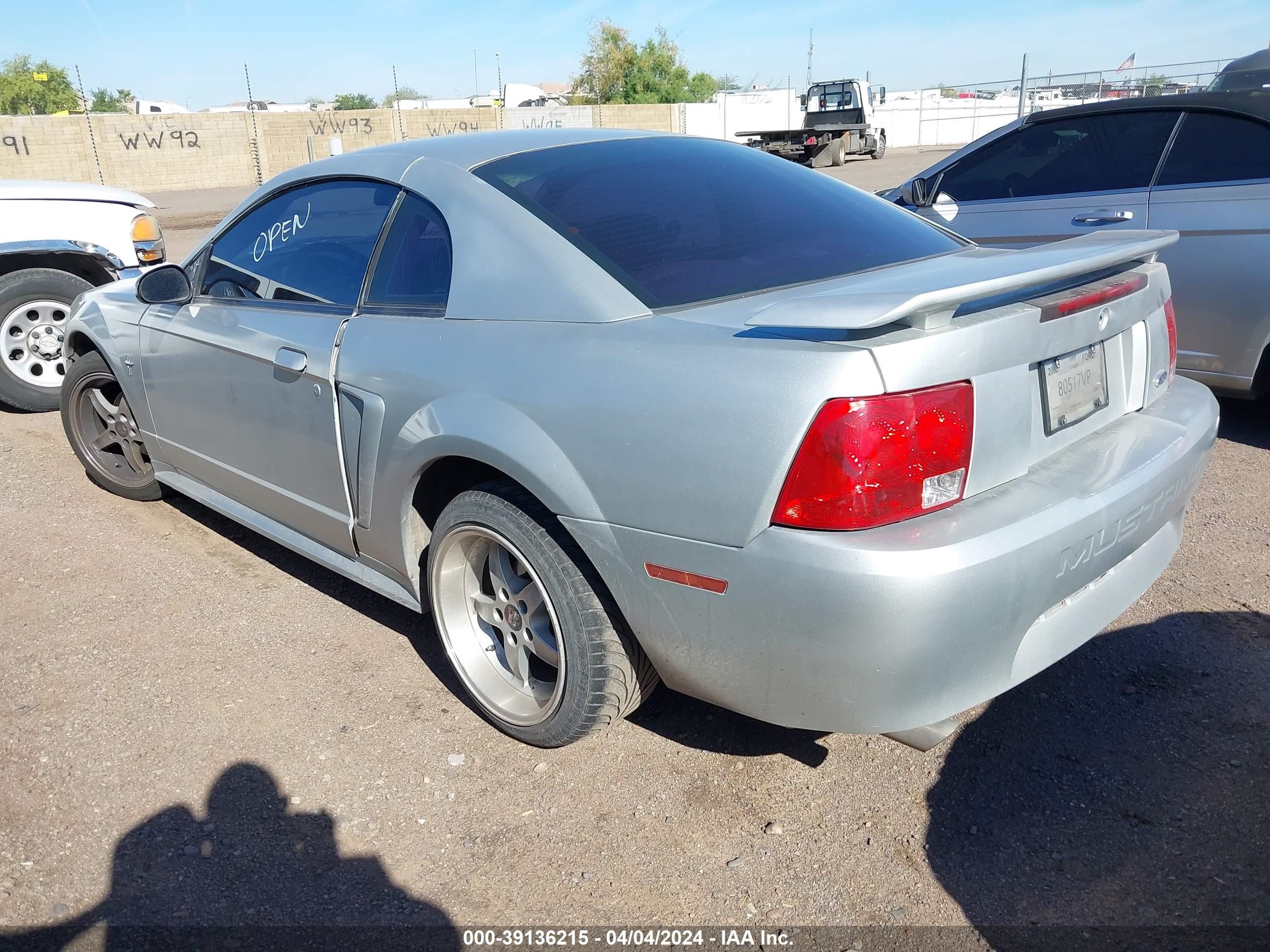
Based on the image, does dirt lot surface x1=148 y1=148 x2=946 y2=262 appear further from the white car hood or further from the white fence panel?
the white fence panel

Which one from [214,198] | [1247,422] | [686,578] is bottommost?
[1247,422]

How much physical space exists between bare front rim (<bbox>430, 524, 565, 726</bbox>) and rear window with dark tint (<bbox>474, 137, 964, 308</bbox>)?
834 millimetres

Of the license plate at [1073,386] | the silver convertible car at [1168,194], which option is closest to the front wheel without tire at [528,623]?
the license plate at [1073,386]

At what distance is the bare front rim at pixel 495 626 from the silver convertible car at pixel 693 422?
10 millimetres

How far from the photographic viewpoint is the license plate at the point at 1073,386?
7.44ft

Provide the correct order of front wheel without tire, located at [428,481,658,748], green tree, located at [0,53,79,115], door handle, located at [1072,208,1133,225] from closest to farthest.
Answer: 1. front wheel without tire, located at [428,481,658,748]
2. door handle, located at [1072,208,1133,225]
3. green tree, located at [0,53,79,115]

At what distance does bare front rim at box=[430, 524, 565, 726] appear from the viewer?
2781 mm

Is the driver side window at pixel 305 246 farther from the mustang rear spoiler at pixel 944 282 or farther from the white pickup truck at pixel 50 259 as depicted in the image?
the white pickup truck at pixel 50 259

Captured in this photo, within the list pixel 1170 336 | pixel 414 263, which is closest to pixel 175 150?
pixel 414 263

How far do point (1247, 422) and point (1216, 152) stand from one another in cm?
144

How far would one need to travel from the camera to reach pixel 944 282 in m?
2.35

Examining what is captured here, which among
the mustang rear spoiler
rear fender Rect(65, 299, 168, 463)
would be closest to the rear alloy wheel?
rear fender Rect(65, 299, 168, 463)

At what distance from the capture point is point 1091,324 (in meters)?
2.35

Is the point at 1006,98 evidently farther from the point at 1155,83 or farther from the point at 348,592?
the point at 348,592
